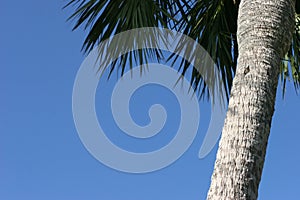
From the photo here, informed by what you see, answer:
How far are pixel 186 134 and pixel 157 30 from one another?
3.13ft

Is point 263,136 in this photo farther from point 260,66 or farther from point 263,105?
point 260,66

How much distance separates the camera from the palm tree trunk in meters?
2.37

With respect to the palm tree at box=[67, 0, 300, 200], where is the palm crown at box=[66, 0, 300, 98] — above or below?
above

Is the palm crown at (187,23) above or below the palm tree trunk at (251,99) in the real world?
above

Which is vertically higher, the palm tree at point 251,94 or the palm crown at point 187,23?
the palm crown at point 187,23

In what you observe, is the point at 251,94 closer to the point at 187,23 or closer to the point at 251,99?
the point at 251,99

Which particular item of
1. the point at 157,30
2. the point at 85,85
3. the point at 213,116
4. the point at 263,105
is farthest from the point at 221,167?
the point at 213,116

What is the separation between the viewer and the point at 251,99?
2545 millimetres

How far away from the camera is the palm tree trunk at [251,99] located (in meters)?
2.37

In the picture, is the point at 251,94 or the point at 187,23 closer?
the point at 251,94

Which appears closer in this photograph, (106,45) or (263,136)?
(263,136)

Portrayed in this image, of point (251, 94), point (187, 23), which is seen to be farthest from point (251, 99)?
point (187, 23)

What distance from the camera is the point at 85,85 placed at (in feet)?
13.2

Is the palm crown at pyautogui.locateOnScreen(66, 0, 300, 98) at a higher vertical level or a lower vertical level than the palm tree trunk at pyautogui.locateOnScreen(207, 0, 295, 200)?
higher
